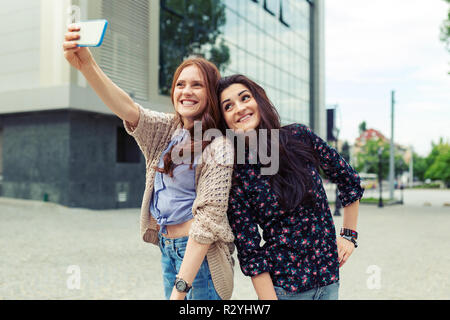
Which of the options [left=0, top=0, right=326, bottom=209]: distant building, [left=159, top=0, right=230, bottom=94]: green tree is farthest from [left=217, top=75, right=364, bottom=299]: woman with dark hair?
Answer: [left=159, top=0, right=230, bottom=94]: green tree

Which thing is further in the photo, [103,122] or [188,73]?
[103,122]

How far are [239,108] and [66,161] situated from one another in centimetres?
1533

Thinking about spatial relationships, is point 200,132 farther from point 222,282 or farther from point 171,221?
point 222,282

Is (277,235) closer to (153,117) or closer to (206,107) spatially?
(206,107)

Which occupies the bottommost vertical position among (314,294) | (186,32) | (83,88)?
(314,294)

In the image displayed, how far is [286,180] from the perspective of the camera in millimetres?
1902

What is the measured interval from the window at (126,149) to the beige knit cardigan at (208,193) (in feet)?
57.9

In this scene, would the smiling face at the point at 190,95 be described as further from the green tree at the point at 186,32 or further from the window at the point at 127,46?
the green tree at the point at 186,32

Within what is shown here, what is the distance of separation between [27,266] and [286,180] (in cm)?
584

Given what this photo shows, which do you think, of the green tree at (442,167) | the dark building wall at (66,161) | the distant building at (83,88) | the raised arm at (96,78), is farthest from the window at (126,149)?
the green tree at (442,167)

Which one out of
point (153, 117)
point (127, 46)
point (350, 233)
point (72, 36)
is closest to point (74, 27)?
point (72, 36)

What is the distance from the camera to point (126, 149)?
19.7 m

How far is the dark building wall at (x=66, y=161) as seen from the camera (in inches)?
639
